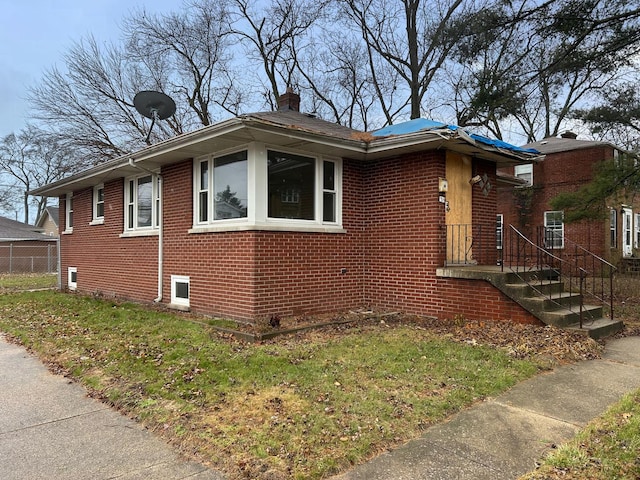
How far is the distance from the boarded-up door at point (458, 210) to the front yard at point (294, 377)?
5.15 ft

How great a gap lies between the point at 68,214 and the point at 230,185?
9.36 metres

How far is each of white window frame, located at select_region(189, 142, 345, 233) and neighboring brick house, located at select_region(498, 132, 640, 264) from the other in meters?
14.3

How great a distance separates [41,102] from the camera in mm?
20516

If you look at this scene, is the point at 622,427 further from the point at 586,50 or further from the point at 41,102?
the point at 41,102

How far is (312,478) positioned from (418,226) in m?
5.85

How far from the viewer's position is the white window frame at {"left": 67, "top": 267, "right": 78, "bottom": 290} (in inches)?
543

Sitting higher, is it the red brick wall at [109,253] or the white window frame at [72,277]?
the red brick wall at [109,253]

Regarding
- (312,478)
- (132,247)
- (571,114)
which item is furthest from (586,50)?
(571,114)

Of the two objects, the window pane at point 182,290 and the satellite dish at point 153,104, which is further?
the satellite dish at point 153,104

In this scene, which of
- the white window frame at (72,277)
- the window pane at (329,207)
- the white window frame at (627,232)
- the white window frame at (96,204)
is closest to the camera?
the window pane at (329,207)

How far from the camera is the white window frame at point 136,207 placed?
Result: 991 cm

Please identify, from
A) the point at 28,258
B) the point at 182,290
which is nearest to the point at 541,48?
the point at 182,290

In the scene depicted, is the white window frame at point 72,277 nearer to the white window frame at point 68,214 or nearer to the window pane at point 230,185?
the white window frame at point 68,214

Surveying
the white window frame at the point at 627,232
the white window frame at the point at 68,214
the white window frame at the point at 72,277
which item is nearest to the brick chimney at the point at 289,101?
the white window frame at the point at 68,214
